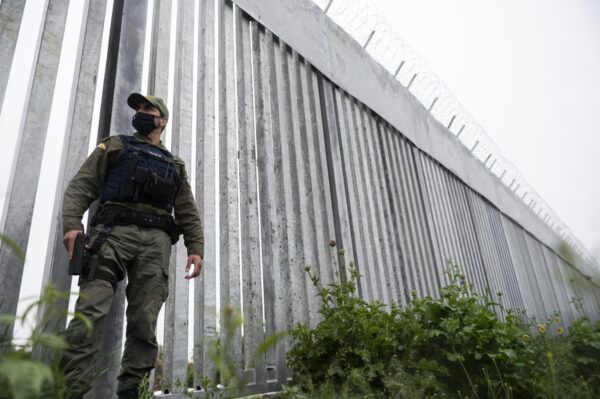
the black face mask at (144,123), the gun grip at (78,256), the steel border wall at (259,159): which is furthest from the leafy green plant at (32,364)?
the black face mask at (144,123)

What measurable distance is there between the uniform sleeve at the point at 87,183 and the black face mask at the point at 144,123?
181 mm

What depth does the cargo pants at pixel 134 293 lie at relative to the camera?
190cm

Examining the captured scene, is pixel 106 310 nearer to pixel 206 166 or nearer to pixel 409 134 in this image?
pixel 206 166

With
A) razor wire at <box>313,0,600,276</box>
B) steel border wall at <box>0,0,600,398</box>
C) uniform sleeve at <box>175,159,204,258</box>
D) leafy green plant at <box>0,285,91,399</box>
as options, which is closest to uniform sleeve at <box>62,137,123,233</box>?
steel border wall at <box>0,0,600,398</box>

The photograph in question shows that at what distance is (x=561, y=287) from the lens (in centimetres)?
1357

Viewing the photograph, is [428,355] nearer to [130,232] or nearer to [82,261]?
[130,232]

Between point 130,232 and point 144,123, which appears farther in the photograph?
point 144,123

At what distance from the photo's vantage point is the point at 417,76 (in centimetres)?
727

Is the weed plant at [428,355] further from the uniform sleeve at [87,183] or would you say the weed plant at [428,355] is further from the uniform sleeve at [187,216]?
the uniform sleeve at [87,183]

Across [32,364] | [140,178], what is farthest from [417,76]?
[32,364]

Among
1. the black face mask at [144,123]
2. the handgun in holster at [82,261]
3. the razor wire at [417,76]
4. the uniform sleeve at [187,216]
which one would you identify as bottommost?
the handgun in holster at [82,261]

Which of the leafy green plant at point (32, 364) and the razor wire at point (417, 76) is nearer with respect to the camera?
the leafy green plant at point (32, 364)

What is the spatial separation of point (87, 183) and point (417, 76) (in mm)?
6414

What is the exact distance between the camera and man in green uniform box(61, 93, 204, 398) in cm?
195
